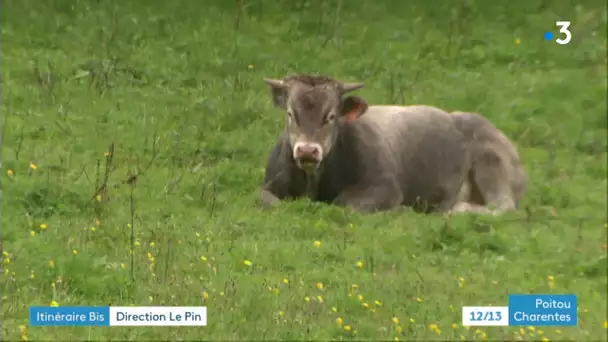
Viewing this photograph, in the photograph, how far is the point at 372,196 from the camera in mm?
14242

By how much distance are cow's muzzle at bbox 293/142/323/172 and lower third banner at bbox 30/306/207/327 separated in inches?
192

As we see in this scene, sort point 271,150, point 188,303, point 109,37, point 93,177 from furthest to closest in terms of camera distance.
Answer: point 109,37 < point 271,150 < point 93,177 < point 188,303

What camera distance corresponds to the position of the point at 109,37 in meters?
20.2

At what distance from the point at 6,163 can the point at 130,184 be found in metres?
1.40

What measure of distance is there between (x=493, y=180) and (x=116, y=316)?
8043 mm

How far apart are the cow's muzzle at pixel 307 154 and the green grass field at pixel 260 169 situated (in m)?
0.49

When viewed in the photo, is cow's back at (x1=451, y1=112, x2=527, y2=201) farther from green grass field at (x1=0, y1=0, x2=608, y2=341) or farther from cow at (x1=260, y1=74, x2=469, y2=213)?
green grass field at (x1=0, y1=0, x2=608, y2=341)

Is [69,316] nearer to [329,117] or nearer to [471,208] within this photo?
[329,117]

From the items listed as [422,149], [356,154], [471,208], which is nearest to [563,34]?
[422,149]

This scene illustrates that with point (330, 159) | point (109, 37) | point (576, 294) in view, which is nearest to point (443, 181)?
point (330, 159)

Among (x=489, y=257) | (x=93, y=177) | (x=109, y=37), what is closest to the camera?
(x=489, y=257)

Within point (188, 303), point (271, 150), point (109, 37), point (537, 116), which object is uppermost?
point (109, 37)

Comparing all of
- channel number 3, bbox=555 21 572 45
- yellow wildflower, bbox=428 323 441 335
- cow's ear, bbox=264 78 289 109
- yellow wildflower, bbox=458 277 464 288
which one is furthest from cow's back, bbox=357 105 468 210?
channel number 3, bbox=555 21 572 45

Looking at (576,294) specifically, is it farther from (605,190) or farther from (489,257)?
(605,190)
